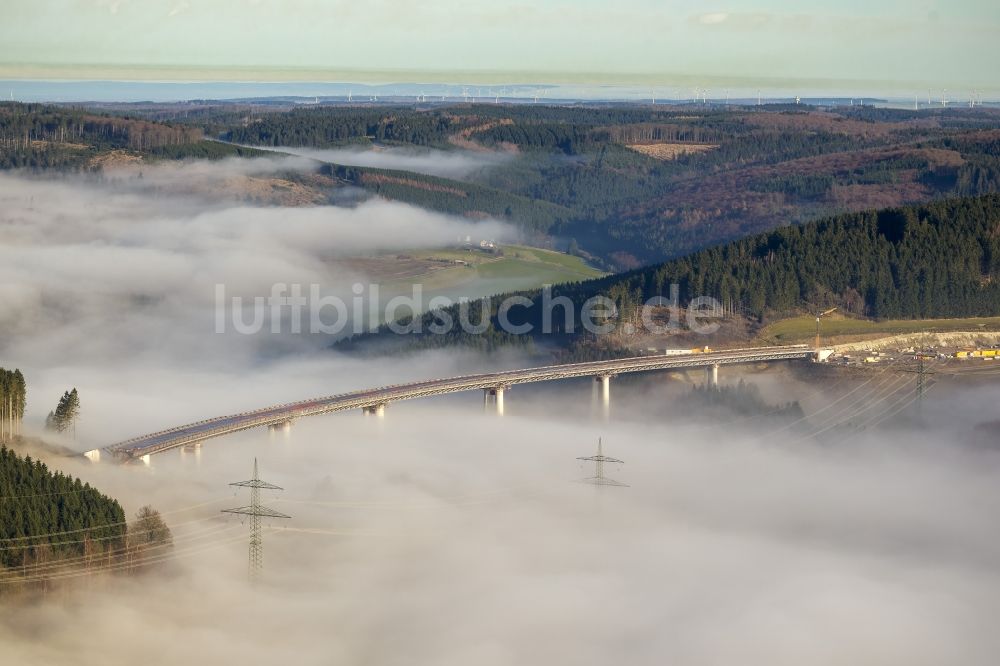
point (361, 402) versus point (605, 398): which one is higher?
point (361, 402)

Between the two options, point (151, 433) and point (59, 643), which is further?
point (151, 433)

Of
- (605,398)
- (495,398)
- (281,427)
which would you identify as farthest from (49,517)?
(605,398)

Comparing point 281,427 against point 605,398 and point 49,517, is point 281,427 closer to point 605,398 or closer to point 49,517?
point 605,398

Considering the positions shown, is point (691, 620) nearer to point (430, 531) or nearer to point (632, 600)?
point (632, 600)

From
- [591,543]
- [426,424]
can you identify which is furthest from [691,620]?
[426,424]

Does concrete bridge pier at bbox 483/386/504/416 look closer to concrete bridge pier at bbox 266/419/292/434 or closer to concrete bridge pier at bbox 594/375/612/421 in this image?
concrete bridge pier at bbox 594/375/612/421

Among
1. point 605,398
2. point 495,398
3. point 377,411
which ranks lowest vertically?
point 605,398

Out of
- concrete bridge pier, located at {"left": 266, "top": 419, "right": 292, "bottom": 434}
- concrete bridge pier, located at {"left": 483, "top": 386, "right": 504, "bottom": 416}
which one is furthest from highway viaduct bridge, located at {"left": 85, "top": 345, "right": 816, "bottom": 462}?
concrete bridge pier, located at {"left": 266, "top": 419, "right": 292, "bottom": 434}

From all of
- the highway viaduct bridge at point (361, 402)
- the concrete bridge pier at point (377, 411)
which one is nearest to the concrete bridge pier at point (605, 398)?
the highway viaduct bridge at point (361, 402)

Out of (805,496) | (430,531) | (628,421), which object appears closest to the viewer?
(430,531)
